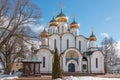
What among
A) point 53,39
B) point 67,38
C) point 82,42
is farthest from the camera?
point 82,42

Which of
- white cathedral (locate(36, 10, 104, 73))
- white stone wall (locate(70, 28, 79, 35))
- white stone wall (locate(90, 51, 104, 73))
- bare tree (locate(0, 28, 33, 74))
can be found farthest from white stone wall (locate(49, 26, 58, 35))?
bare tree (locate(0, 28, 33, 74))

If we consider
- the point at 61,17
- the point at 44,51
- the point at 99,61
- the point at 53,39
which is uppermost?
the point at 61,17

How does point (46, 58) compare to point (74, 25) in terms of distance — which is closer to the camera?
point (46, 58)

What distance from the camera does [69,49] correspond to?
1948 inches

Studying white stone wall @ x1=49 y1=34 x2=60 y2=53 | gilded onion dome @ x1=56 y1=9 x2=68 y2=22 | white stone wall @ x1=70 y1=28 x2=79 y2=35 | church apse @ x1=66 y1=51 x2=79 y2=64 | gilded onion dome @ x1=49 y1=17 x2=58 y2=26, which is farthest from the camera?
gilded onion dome @ x1=56 y1=9 x2=68 y2=22

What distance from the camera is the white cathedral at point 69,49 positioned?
49156 mm

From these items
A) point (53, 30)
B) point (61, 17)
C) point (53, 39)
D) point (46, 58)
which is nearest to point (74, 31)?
point (61, 17)

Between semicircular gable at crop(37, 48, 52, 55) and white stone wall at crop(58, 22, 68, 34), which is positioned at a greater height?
white stone wall at crop(58, 22, 68, 34)

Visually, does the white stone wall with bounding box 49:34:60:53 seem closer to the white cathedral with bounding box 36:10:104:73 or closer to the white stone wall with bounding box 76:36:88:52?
the white cathedral with bounding box 36:10:104:73

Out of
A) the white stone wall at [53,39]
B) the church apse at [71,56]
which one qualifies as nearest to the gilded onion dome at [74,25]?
the white stone wall at [53,39]

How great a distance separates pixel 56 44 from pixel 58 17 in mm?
6935

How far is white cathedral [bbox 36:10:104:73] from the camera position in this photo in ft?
161

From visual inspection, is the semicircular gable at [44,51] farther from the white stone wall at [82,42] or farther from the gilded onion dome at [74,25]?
the gilded onion dome at [74,25]

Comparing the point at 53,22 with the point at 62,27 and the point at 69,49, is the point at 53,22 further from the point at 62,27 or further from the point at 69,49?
the point at 69,49
